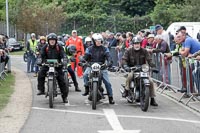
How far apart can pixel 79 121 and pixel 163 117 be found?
1.84 metres

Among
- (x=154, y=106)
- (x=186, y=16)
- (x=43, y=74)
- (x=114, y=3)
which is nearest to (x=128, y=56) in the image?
(x=154, y=106)

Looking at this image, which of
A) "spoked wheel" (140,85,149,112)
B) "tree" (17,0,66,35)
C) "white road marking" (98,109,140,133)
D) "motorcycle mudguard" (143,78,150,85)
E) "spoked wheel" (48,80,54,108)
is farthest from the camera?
"tree" (17,0,66,35)

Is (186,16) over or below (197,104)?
over

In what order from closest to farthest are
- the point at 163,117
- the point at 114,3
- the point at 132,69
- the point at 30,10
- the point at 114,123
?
the point at 114,123 → the point at 163,117 → the point at 132,69 → the point at 30,10 → the point at 114,3

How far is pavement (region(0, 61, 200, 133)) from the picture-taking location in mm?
10420

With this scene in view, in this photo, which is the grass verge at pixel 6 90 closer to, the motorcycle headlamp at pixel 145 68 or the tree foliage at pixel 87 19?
the motorcycle headlamp at pixel 145 68

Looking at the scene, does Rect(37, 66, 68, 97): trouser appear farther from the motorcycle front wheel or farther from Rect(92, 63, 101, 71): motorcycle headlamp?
the motorcycle front wheel

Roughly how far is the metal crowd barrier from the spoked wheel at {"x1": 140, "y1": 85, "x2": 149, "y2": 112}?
141cm

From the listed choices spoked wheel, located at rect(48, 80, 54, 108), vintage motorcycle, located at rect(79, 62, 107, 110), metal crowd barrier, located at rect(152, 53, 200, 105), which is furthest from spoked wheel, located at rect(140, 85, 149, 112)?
spoked wheel, located at rect(48, 80, 54, 108)

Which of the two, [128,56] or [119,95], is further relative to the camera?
[119,95]

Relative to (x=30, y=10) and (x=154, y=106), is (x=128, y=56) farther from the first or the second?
(x=30, y=10)

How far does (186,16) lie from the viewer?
152ft

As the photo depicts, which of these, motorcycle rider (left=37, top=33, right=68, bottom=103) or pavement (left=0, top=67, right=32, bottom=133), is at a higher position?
motorcycle rider (left=37, top=33, right=68, bottom=103)

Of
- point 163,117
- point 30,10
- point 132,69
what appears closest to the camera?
point 163,117
